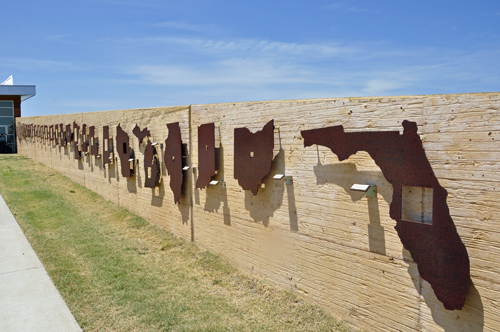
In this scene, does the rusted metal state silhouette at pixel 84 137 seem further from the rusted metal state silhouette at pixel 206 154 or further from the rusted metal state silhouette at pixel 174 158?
the rusted metal state silhouette at pixel 206 154

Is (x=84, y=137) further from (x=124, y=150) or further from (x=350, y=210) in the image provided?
(x=350, y=210)

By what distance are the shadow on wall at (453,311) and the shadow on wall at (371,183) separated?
1.11 feet

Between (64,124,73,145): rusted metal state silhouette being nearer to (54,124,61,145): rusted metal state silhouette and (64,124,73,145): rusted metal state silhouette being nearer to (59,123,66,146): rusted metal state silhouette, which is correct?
(59,123,66,146): rusted metal state silhouette

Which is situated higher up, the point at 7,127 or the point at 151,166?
the point at 7,127

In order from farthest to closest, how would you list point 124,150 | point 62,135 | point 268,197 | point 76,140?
point 62,135 < point 76,140 < point 124,150 < point 268,197

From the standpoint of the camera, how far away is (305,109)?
5.25 metres

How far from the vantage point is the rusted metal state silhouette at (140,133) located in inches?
368

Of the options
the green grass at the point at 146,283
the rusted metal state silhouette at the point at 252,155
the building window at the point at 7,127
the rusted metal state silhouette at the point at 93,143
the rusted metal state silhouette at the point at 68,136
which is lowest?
the green grass at the point at 146,283

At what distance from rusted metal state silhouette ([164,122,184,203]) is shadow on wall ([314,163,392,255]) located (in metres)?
3.78

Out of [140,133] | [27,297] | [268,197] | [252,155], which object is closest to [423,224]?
[268,197]

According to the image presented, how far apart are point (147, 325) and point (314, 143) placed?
9.67 feet

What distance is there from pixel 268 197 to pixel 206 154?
1676 millimetres

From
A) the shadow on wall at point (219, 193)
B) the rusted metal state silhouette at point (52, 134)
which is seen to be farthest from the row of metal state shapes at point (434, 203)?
the rusted metal state silhouette at point (52, 134)

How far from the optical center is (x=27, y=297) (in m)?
5.66
